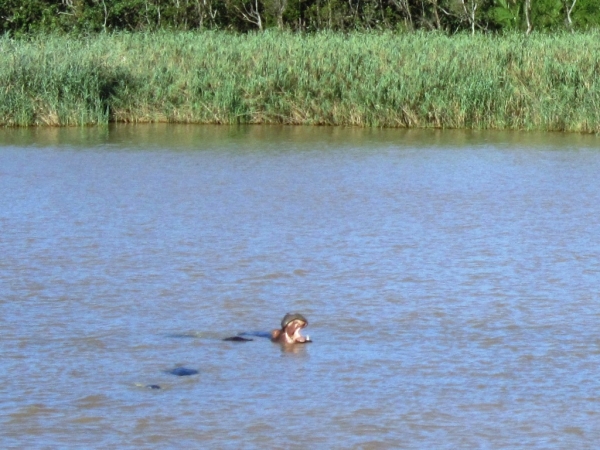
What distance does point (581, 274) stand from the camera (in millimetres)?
7477

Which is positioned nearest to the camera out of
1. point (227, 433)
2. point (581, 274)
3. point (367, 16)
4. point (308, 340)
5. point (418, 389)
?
point (227, 433)

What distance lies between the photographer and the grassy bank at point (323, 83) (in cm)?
1590

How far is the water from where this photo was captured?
15.6ft

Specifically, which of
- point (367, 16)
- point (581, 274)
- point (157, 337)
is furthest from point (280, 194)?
point (367, 16)

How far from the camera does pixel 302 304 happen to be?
6.69 meters

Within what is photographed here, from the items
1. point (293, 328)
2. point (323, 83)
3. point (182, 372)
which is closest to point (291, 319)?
point (293, 328)

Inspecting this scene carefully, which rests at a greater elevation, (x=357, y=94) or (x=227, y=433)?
(x=357, y=94)

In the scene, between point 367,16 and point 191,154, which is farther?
point 367,16

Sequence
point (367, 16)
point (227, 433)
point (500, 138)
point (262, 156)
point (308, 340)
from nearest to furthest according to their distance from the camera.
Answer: point (227, 433)
point (308, 340)
point (262, 156)
point (500, 138)
point (367, 16)

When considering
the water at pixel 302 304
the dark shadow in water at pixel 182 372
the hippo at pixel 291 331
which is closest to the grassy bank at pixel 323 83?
the water at pixel 302 304

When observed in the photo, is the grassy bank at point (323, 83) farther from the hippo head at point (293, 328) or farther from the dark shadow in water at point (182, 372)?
the dark shadow in water at point (182, 372)

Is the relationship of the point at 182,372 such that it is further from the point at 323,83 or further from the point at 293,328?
the point at 323,83

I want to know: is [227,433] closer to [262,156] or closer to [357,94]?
[262,156]

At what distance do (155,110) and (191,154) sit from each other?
138 inches
